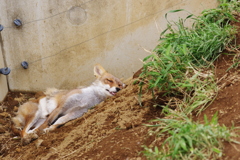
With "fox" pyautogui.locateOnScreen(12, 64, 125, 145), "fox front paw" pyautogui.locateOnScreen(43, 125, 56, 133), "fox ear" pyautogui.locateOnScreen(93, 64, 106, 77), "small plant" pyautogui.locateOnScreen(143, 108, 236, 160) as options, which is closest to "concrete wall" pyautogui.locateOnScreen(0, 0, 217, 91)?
"fox ear" pyautogui.locateOnScreen(93, 64, 106, 77)

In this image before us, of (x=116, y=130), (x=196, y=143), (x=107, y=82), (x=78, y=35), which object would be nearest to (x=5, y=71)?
(x=78, y=35)

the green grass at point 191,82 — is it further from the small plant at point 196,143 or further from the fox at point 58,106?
the fox at point 58,106

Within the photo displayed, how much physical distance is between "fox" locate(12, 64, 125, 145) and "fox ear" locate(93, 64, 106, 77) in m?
0.13

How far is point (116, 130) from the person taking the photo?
506cm

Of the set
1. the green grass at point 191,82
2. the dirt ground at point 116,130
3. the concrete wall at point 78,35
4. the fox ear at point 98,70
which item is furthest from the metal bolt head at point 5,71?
the green grass at point 191,82

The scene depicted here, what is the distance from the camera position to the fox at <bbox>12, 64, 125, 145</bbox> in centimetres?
689

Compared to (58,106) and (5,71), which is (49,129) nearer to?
(58,106)

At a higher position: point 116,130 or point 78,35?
point 78,35

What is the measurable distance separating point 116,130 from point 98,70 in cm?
293

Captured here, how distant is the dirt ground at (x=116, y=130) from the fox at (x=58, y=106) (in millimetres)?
281

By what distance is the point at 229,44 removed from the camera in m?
5.51

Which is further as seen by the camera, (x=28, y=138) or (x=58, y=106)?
(x=58, y=106)

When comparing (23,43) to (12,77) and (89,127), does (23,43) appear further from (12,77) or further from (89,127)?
(89,127)

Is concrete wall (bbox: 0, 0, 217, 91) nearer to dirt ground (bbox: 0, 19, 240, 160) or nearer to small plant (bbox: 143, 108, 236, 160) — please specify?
dirt ground (bbox: 0, 19, 240, 160)
